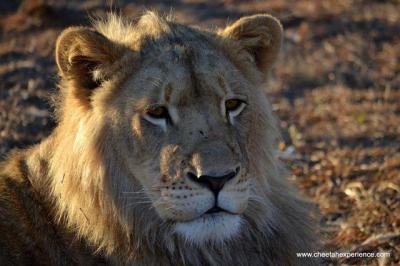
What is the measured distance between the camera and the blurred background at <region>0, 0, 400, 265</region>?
654cm

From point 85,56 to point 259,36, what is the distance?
1312 mm

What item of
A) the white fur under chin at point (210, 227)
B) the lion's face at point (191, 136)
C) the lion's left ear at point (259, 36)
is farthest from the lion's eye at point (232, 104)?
the white fur under chin at point (210, 227)

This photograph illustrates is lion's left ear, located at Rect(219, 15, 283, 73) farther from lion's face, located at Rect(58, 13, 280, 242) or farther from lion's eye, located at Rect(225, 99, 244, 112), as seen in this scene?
lion's eye, located at Rect(225, 99, 244, 112)

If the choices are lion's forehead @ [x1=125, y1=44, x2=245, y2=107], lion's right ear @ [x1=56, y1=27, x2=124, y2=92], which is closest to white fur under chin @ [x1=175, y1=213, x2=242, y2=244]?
lion's forehead @ [x1=125, y1=44, x2=245, y2=107]

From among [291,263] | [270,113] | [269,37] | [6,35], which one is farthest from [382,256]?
[6,35]

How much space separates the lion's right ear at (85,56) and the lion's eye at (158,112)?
47cm

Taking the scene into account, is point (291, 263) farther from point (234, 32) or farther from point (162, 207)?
point (234, 32)

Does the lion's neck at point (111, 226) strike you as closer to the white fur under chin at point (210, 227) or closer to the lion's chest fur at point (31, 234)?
the lion's chest fur at point (31, 234)

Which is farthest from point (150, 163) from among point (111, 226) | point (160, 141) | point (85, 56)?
point (85, 56)

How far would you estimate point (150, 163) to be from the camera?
445 centimetres

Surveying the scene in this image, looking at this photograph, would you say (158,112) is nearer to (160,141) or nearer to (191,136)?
(160,141)

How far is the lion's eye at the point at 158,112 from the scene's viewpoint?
14.7 ft

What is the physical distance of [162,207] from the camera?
4359 millimetres

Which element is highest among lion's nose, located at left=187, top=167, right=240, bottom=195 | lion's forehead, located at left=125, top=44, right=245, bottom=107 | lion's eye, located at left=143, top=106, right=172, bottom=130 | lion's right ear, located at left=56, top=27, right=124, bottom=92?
lion's right ear, located at left=56, top=27, right=124, bottom=92
